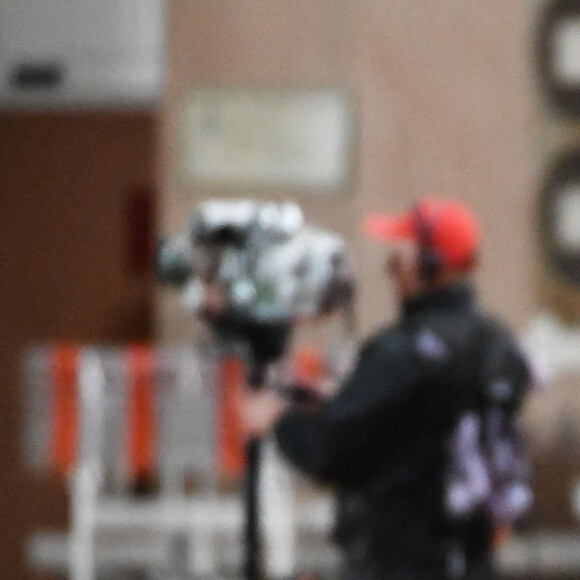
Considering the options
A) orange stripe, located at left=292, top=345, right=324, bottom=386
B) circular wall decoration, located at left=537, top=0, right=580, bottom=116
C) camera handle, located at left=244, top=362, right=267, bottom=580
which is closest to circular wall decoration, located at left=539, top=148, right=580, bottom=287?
circular wall decoration, located at left=537, top=0, right=580, bottom=116

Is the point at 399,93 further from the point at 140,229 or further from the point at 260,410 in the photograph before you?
the point at 260,410

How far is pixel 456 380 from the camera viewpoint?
134 inches

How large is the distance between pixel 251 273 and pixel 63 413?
1.68 m

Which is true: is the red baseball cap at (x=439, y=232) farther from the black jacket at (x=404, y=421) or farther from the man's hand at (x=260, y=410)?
the man's hand at (x=260, y=410)

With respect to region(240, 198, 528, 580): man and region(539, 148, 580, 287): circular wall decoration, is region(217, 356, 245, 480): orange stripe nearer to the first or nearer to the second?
region(539, 148, 580, 287): circular wall decoration

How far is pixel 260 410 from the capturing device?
3156mm

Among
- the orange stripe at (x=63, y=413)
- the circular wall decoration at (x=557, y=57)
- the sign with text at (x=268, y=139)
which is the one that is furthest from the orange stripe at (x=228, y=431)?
the circular wall decoration at (x=557, y=57)

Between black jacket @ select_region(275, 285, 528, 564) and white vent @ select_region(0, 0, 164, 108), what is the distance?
93.4 inches

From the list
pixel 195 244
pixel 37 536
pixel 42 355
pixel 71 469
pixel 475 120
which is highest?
pixel 475 120

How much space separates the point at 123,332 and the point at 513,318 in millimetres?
1828

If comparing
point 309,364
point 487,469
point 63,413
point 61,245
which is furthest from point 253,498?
point 61,245

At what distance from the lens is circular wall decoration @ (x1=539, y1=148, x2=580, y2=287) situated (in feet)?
17.9

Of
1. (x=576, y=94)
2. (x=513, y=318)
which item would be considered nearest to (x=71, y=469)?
(x=513, y=318)

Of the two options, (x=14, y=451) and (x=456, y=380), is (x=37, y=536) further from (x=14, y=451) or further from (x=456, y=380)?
(x=456, y=380)
